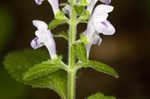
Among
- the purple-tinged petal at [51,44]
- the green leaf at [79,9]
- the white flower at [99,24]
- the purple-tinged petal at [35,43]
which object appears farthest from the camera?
the purple-tinged petal at [51,44]

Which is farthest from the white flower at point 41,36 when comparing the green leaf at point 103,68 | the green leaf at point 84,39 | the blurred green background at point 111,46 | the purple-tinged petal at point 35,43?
the blurred green background at point 111,46

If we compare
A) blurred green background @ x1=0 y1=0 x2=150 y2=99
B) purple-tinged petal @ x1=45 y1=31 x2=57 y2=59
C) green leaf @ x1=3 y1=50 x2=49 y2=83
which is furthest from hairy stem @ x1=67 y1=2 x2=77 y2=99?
blurred green background @ x1=0 y1=0 x2=150 y2=99

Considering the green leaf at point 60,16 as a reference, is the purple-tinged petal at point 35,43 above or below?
below

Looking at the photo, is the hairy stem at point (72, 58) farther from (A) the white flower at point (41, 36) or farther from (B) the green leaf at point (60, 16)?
(A) the white flower at point (41, 36)

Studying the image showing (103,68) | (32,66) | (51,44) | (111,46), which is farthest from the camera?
(111,46)

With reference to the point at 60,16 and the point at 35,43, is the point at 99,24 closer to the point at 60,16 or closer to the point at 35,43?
the point at 60,16

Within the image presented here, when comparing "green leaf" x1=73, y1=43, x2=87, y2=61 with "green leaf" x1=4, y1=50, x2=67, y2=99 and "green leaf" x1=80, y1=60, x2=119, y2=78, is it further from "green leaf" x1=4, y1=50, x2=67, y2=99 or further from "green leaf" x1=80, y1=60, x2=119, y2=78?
"green leaf" x1=4, y1=50, x2=67, y2=99

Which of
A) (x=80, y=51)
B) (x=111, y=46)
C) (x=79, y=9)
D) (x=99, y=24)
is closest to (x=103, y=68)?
(x=80, y=51)
